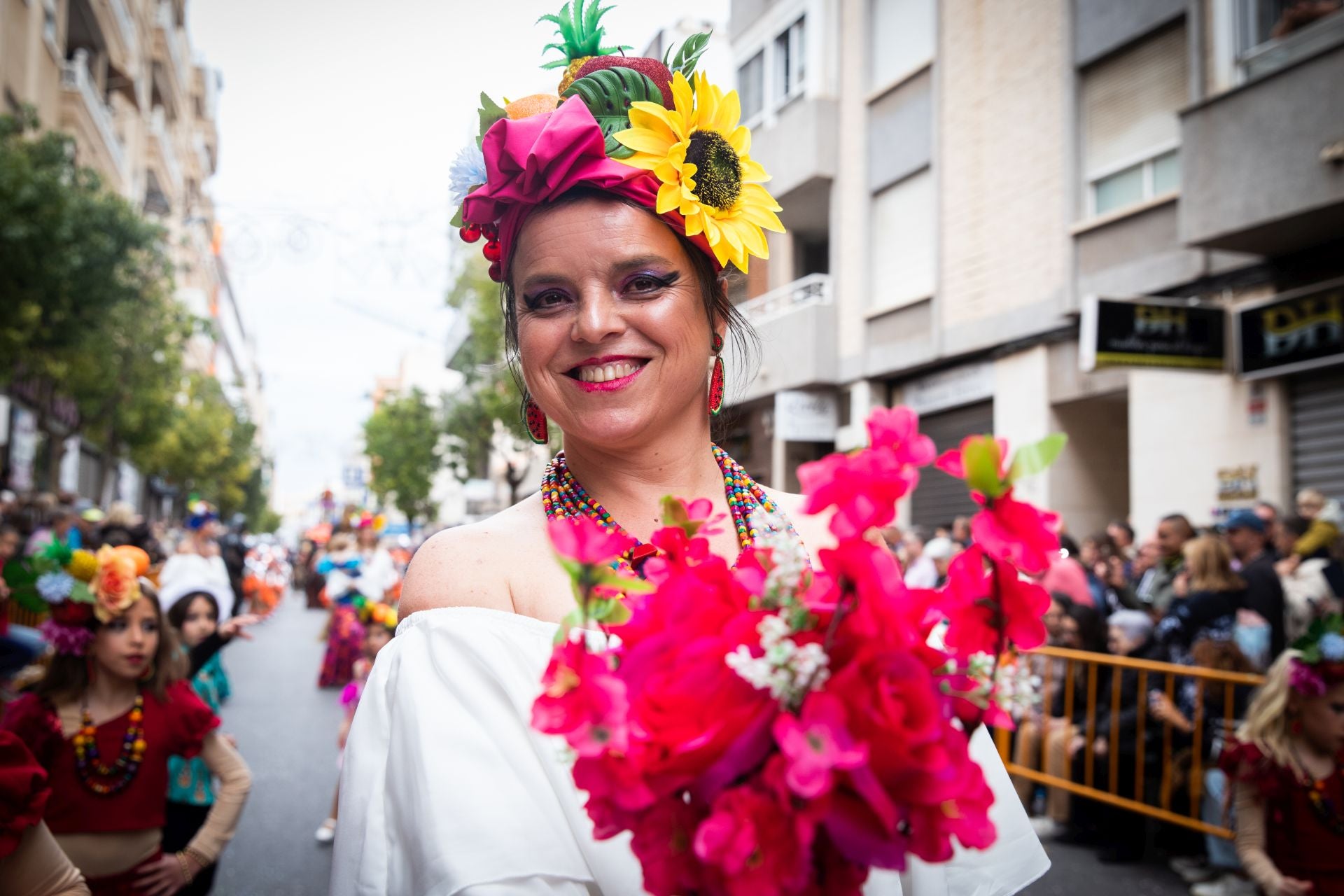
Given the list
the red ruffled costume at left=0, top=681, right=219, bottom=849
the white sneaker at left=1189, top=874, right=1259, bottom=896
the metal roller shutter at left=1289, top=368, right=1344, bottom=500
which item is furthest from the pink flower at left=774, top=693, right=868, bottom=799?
the metal roller shutter at left=1289, top=368, right=1344, bottom=500

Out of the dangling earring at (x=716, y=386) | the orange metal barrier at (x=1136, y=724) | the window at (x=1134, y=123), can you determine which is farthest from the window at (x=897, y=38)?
the dangling earring at (x=716, y=386)

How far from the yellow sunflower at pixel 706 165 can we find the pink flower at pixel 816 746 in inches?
42.3

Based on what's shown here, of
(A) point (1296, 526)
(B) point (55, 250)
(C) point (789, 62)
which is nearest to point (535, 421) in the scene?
(A) point (1296, 526)

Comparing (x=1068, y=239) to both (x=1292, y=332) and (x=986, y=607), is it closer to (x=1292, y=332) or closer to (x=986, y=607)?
(x=1292, y=332)

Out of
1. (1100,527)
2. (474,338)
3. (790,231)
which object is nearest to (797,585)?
(1100,527)

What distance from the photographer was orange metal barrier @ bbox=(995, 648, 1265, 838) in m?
6.22

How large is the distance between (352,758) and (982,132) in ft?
43.6

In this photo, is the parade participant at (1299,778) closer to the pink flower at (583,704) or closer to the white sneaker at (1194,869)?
the white sneaker at (1194,869)

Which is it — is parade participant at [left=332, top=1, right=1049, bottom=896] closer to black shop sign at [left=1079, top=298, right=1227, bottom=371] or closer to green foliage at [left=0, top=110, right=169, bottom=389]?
black shop sign at [left=1079, top=298, right=1227, bottom=371]

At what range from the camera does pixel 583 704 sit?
1011mm

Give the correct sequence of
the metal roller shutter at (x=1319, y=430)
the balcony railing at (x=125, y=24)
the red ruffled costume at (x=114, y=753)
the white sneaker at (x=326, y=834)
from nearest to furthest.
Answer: the red ruffled costume at (x=114, y=753), the white sneaker at (x=326, y=834), the metal roller shutter at (x=1319, y=430), the balcony railing at (x=125, y=24)

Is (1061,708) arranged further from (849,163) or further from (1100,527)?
(849,163)

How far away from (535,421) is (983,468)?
1.39 m

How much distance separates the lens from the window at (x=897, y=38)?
14.7 m
